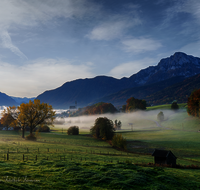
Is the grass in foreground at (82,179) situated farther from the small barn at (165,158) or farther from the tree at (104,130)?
the tree at (104,130)

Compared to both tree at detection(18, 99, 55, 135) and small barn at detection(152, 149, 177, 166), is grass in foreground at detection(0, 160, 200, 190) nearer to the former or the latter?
small barn at detection(152, 149, 177, 166)

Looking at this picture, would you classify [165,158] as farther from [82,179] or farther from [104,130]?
[104,130]

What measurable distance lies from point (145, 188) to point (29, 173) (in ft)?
42.4

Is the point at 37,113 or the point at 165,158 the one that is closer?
the point at 165,158

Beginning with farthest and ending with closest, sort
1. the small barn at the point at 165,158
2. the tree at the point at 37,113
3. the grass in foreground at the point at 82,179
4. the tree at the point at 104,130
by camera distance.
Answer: the tree at the point at 104,130 → the tree at the point at 37,113 → the small barn at the point at 165,158 → the grass in foreground at the point at 82,179

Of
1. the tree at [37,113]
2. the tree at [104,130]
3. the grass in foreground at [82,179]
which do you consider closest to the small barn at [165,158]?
the grass in foreground at [82,179]

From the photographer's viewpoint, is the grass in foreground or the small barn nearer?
the grass in foreground

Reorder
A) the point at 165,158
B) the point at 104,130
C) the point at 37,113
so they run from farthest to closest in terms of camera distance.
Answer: the point at 104,130, the point at 37,113, the point at 165,158

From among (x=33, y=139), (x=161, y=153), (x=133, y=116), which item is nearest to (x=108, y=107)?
(x=133, y=116)

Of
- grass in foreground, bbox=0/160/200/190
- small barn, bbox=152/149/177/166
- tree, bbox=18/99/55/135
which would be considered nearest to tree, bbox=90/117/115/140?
tree, bbox=18/99/55/135

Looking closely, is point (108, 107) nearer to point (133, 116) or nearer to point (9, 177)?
point (133, 116)

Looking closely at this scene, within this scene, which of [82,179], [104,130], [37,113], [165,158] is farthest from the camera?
[104,130]

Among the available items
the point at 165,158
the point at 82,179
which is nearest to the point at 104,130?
the point at 165,158

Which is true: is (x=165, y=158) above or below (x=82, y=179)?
below
